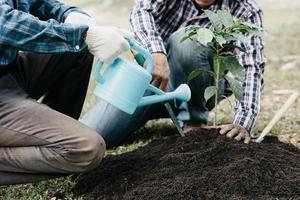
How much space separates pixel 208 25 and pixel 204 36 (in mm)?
747

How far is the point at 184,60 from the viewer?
311 cm

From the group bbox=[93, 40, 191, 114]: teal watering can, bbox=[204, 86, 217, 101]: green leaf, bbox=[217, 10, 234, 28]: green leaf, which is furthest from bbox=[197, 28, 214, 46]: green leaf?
bbox=[204, 86, 217, 101]: green leaf

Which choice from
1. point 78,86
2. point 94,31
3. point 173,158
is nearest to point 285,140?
point 173,158

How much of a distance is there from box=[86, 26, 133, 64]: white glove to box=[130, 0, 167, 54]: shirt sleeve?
2.02 ft

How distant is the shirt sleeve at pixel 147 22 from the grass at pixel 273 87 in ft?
2.14

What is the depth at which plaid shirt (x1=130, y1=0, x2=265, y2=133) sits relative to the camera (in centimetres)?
298

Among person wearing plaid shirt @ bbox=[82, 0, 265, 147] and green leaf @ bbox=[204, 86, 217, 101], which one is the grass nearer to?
person wearing plaid shirt @ bbox=[82, 0, 265, 147]

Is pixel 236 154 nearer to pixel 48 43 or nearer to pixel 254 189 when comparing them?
pixel 254 189

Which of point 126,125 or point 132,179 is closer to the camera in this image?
point 132,179

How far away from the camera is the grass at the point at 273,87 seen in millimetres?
2689

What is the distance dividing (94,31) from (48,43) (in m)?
0.20

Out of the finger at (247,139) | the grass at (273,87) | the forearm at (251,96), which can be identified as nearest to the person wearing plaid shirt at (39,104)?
the grass at (273,87)

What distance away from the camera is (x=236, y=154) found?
2564 mm

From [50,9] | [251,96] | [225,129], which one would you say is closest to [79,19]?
[50,9]
